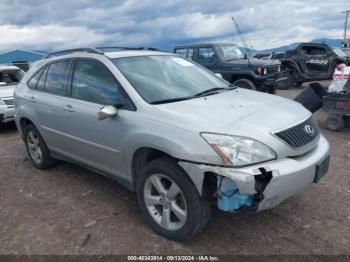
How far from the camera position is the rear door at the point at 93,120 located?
11.1 feet

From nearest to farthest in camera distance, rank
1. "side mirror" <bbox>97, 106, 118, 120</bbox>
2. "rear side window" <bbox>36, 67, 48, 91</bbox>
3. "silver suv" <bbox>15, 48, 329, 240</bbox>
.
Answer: "silver suv" <bbox>15, 48, 329, 240</bbox>, "side mirror" <bbox>97, 106, 118, 120</bbox>, "rear side window" <bbox>36, 67, 48, 91</bbox>

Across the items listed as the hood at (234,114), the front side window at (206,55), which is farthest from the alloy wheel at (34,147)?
the front side window at (206,55)

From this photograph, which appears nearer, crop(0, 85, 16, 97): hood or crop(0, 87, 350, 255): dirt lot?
crop(0, 87, 350, 255): dirt lot

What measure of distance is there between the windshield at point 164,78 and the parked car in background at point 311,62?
10700 millimetres

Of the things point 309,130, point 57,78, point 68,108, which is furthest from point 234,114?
point 57,78

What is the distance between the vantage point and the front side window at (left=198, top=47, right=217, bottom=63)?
1050 centimetres

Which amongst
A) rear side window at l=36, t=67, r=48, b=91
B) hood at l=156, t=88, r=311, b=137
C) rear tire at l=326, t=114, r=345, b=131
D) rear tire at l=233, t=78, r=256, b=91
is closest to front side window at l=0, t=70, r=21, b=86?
rear side window at l=36, t=67, r=48, b=91

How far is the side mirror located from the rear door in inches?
2.6

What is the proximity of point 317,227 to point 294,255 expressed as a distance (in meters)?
0.55

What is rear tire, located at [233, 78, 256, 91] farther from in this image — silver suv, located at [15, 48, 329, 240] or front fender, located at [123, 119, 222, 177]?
front fender, located at [123, 119, 222, 177]

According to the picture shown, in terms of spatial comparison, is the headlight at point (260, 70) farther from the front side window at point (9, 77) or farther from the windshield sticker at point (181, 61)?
the front side window at point (9, 77)

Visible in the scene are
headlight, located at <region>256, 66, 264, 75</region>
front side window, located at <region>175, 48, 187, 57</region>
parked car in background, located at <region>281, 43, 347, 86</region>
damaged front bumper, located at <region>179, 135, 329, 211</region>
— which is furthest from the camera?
parked car in background, located at <region>281, 43, 347, 86</region>

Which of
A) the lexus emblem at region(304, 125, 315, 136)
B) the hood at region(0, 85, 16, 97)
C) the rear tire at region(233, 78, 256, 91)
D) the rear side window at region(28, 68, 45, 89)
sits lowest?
the rear tire at region(233, 78, 256, 91)

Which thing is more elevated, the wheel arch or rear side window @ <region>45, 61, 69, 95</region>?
rear side window @ <region>45, 61, 69, 95</region>
